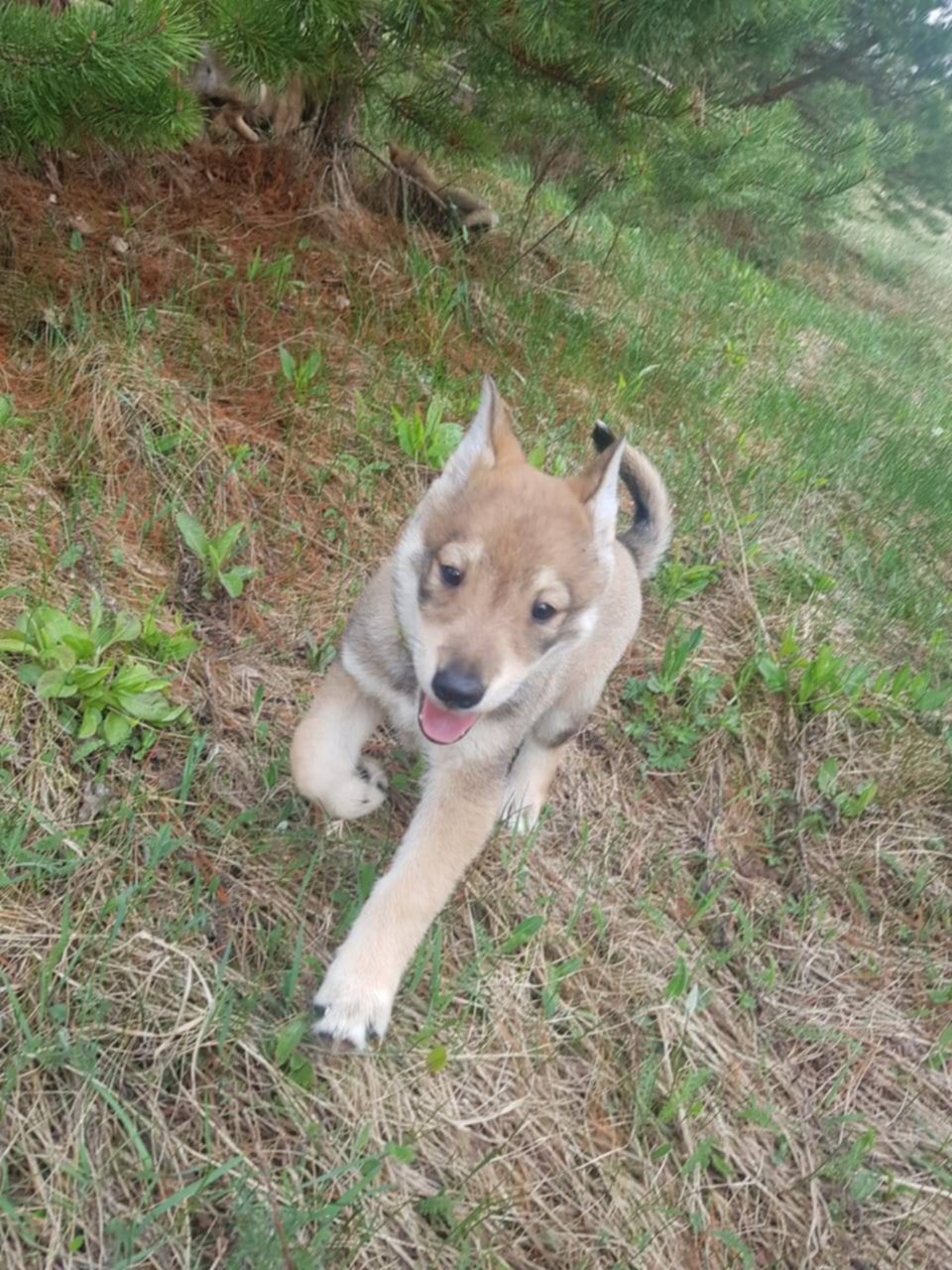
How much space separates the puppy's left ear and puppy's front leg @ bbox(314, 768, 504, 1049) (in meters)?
0.66

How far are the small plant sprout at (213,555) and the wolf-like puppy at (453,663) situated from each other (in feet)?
1.65

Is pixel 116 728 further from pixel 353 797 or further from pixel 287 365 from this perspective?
pixel 287 365

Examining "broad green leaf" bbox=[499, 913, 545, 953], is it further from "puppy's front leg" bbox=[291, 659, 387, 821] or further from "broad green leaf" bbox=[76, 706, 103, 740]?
"broad green leaf" bbox=[76, 706, 103, 740]

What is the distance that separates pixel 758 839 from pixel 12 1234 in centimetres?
240

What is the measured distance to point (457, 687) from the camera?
2020 mm

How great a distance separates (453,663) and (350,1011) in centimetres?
77

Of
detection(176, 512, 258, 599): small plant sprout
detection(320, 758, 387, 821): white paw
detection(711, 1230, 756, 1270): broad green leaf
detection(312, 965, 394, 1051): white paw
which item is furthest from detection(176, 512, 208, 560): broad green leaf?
detection(711, 1230, 756, 1270): broad green leaf

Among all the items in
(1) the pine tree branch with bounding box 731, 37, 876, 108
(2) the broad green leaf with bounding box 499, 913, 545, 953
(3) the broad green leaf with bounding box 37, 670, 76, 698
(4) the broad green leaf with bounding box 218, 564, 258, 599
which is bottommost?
(2) the broad green leaf with bounding box 499, 913, 545, 953

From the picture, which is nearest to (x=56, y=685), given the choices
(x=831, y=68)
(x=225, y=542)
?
(x=225, y=542)

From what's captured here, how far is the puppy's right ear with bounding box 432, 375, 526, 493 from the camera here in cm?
246

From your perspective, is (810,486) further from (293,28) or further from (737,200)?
(293,28)

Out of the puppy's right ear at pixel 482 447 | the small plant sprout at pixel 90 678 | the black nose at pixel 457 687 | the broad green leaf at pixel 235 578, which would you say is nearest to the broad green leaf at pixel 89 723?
the small plant sprout at pixel 90 678

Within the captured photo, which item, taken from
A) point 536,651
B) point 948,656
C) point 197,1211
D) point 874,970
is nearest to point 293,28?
point 536,651

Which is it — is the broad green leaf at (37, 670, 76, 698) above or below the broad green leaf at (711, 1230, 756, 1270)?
above
